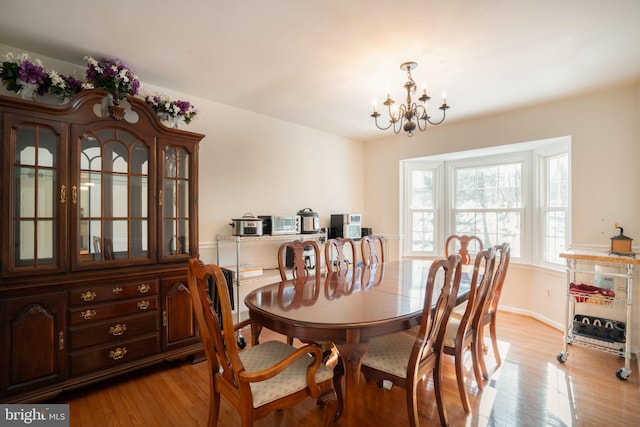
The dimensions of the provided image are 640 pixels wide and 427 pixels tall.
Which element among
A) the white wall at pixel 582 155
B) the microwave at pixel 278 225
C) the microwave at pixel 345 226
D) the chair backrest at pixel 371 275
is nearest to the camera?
the chair backrest at pixel 371 275

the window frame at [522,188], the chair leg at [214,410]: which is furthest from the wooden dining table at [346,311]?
the window frame at [522,188]

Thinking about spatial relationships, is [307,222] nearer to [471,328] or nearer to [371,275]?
[371,275]

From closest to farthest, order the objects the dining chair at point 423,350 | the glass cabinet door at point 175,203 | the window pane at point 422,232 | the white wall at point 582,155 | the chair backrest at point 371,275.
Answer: the dining chair at point 423,350 < the chair backrest at point 371,275 < the glass cabinet door at point 175,203 < the white wall at point 582,155 < the window pane at point 422,232

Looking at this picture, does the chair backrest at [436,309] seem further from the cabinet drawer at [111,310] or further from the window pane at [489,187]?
the window pane at [489,187]

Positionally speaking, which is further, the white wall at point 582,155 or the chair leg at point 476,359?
the white wall at point 582,155

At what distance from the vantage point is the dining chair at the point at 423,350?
1.57m

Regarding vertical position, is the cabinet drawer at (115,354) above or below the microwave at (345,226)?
below

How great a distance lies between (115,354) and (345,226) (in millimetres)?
2914

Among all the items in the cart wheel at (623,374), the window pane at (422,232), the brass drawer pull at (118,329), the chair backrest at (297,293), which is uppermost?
the window pane at (422,232)

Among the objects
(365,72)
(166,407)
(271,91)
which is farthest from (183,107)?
(166,407)

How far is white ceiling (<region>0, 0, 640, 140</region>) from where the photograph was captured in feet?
6.12

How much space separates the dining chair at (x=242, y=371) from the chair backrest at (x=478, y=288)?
0.94m

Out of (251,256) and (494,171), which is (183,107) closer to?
(251,256)

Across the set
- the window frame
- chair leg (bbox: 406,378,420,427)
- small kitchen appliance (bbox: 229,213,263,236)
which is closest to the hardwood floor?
chair leg (bbox: 406,378,420,427)
